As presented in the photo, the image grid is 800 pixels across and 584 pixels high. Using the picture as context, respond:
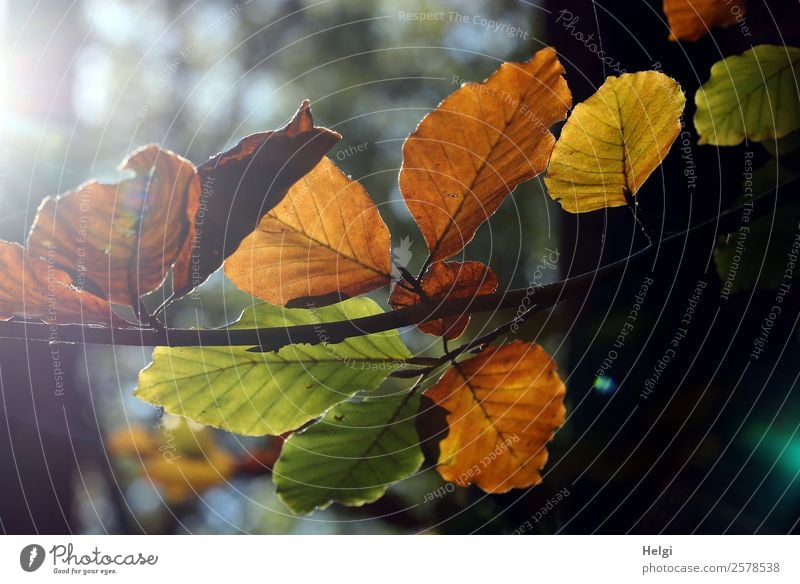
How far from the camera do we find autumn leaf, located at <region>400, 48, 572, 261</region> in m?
0.26

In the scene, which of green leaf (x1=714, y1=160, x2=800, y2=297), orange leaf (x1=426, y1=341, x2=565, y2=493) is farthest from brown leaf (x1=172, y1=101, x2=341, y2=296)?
green leaf (x1=714, y1=160, x2=800, y2=297)

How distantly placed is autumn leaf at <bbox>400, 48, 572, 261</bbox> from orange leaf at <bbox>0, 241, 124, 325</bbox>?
0.14 metres

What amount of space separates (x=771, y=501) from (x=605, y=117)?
25 cm

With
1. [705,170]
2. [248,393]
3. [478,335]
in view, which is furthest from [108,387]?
[705,170]

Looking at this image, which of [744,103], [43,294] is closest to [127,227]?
[43,294]

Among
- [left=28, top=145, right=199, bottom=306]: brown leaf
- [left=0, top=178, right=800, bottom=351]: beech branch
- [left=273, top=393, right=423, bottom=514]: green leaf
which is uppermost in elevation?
[left=28, top=145, right=199, bottom=306]: brown leaf

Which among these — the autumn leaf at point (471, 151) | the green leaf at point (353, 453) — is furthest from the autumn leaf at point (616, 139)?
the green leaf at point (353, 453)

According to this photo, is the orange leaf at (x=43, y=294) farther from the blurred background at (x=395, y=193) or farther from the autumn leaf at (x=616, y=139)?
the autumn leaf at (x=616, y=139)

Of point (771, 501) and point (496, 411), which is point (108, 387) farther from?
point (771, 501)

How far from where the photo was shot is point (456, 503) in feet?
1.18

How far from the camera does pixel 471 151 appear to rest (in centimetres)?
26
